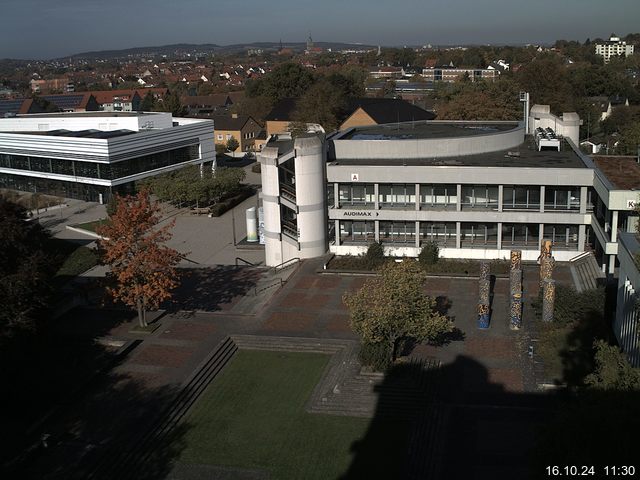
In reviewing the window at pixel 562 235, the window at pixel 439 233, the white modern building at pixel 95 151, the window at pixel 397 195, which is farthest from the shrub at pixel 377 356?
the white modern building at pixel 95 151

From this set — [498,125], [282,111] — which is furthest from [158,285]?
[282,111]

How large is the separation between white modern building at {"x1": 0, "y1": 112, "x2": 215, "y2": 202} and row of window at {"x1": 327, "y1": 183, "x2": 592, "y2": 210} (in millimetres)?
26662

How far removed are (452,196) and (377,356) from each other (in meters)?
16.5

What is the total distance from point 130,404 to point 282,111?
6881cm

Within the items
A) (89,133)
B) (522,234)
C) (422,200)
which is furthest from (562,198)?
(89,133)

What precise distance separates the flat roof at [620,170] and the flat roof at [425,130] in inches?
303

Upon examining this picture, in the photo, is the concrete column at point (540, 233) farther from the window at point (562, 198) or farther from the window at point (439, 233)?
the window at point (439, 233)

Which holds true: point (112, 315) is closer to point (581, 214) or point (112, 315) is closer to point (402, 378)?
point (402, 378)

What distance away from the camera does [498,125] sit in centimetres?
5291

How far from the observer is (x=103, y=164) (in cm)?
5988

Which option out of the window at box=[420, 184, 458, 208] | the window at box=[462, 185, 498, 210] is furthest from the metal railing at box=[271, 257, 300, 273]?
the window at box=[462, 185, 498, 210]

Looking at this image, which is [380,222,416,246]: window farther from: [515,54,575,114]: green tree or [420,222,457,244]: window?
[515,54,575,114]: green tree

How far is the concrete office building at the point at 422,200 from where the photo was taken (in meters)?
38.4

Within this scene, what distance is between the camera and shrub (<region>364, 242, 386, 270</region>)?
38344 mm
